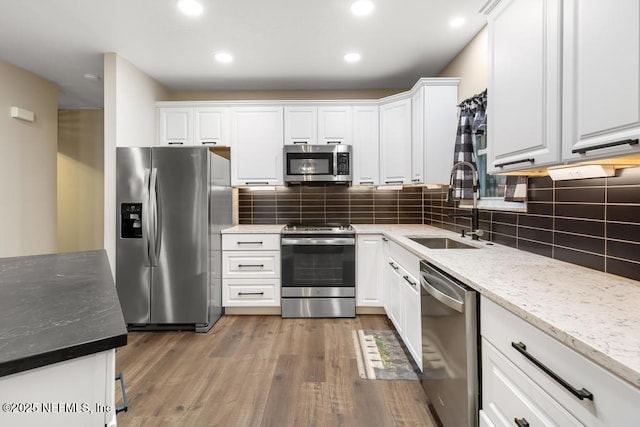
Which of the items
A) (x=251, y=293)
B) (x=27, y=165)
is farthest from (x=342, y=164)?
(x=27, y=165)

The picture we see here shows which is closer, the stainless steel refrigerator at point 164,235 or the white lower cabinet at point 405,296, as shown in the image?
the white lower cabinet at point 405,296

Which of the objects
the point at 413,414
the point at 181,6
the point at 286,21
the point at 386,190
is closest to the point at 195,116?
the point at 181,6

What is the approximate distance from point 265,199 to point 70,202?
3.10 metres

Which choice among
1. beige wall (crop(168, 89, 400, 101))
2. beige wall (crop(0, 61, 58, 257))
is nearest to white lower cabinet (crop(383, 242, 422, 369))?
beige wall (crop(168, 89, 400, 101))

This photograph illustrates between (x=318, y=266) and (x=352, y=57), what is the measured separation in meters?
2.08

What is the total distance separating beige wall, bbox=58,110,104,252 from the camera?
4602 millimetres

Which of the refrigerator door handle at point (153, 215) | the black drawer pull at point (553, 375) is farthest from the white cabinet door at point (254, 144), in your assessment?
the black drawer pull at point (553, 375)

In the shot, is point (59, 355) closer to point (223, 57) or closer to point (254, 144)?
point (223, 57)

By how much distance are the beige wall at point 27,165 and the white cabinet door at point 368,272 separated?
142 inches

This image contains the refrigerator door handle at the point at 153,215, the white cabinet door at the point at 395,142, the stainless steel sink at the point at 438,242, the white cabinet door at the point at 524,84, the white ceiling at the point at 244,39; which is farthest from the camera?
the white cabinet door at the point at 395,142

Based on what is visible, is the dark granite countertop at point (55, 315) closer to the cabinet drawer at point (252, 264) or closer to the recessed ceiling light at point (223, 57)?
the cabinet drawer at point (252, 264)

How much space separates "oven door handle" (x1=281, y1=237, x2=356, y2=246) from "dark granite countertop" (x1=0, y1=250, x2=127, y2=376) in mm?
1898

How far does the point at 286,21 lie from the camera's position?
2.38m

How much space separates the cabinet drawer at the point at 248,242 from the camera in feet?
10.6
